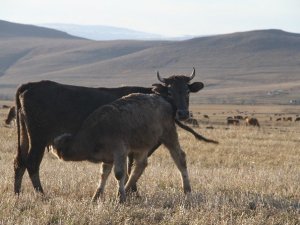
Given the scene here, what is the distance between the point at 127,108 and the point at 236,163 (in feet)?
29.0

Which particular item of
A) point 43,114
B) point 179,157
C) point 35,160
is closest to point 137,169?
point 179,157

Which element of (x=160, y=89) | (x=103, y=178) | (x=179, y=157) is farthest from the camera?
(x=160, y=89)

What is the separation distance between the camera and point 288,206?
9.71m

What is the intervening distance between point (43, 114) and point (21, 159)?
83 cm

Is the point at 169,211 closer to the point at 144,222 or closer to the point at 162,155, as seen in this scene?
the point at 144,222

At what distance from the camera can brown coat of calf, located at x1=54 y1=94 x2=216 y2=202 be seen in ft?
32.6

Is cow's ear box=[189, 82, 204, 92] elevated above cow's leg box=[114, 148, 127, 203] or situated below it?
above

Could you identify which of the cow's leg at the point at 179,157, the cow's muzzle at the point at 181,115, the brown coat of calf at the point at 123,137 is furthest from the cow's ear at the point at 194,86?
the cow's leg at the point at 179,157

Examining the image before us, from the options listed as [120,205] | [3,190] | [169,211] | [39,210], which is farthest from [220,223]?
[3,190]

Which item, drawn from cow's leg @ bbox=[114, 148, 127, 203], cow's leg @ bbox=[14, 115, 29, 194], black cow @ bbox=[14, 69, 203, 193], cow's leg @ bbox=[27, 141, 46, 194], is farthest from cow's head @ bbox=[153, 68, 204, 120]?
cow's leg @ bbox=[14, 115, 29, 194]

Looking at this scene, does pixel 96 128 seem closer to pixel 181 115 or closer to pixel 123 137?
pixel 123 137

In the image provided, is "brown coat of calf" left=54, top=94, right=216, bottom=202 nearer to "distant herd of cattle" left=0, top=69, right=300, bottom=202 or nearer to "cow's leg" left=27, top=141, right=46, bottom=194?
"distant herd of cattle" left=0, top=69, right=300, bottom=202

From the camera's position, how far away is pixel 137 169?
1109cm

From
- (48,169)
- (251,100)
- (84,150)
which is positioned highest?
(84,150)
